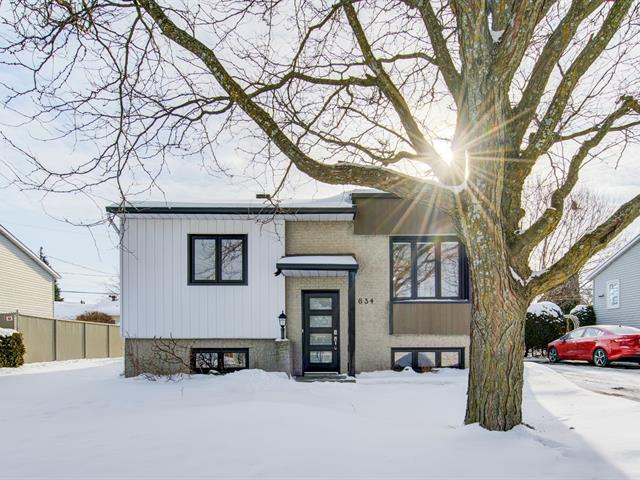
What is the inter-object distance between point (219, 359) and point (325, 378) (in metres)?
2.69

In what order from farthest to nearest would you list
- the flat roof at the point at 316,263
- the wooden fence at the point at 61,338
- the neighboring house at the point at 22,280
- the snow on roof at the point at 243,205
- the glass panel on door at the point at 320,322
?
the neighboring house at the point at 22,280, the wooden fence at the point at 61,338, the glass panel on door at the point at 320,322, the snow on roof at the point at 243,205, the flat roof at the point at 316,263

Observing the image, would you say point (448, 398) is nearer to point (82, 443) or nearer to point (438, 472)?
point (438, 472)

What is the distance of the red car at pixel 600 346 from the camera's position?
14.4 metres

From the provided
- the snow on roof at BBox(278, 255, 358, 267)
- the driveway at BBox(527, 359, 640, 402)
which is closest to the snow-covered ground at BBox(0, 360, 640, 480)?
the driveway at BBox(527, 359, 640, 402)

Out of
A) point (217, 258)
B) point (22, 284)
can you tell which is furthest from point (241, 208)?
point (22, 284)

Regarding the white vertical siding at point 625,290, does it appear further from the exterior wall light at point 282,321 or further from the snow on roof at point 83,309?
the snow on roof at point 83,309

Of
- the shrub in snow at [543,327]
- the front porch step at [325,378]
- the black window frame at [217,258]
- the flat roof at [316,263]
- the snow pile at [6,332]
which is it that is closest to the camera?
the front porch step at [325,378]

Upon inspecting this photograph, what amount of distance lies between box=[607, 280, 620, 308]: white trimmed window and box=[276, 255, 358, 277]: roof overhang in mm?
16545

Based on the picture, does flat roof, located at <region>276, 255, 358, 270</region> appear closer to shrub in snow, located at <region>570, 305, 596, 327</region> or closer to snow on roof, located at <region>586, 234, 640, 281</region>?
shrub in snow, located at <region>570, 305, 596, 327</region>

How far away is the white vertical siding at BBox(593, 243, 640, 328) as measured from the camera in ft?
65.4

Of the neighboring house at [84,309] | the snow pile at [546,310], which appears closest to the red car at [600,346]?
the snow pile at [546,310]

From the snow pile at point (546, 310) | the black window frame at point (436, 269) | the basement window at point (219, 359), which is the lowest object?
the basement window at point (219, 359)

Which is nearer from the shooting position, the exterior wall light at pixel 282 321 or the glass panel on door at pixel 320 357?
the exterior wall light at pixel 282 321

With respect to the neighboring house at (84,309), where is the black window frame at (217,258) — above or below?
above
